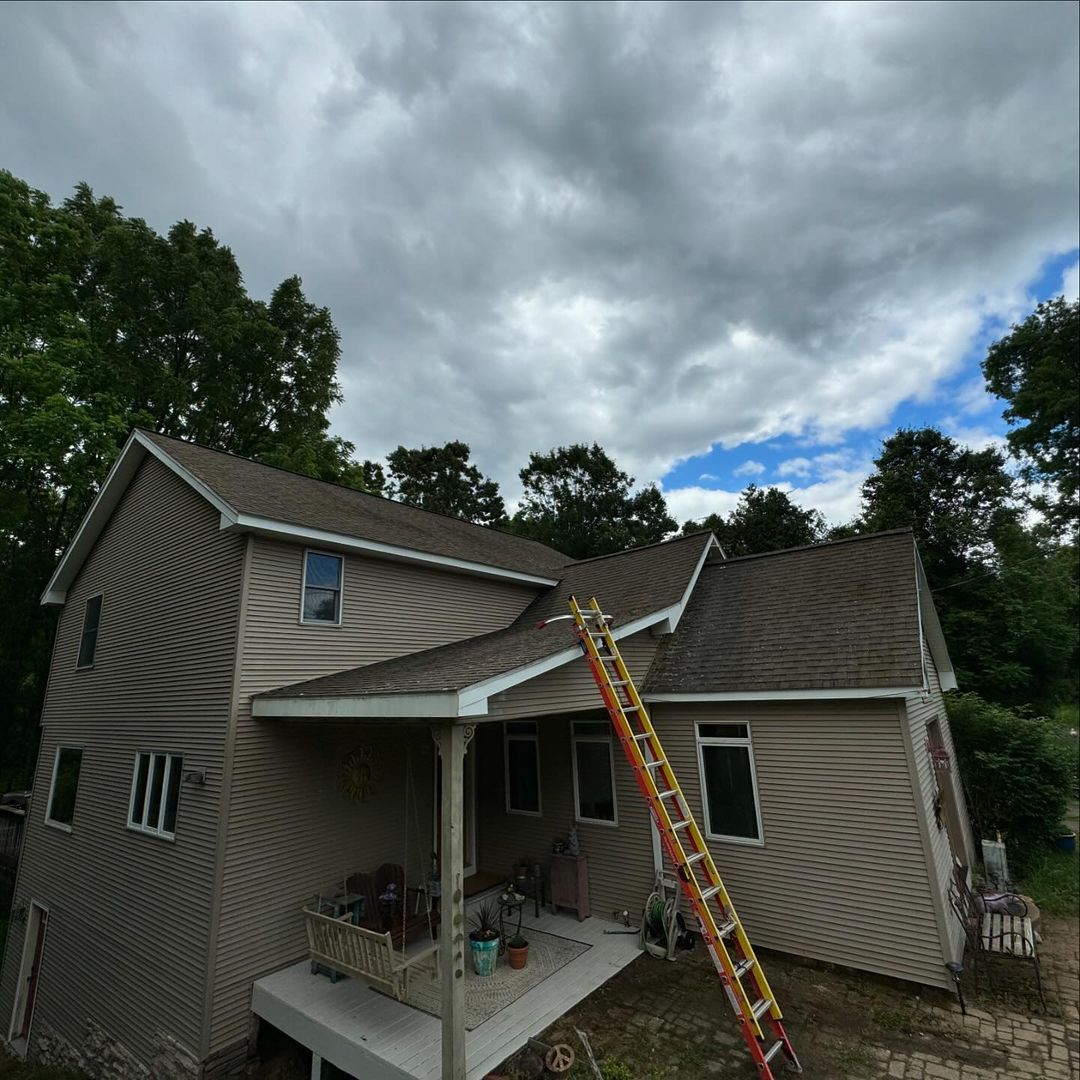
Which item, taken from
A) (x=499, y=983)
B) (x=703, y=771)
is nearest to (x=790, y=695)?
(x=703, y=771)

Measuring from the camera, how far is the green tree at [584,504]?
3339cm

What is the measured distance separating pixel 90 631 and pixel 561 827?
9.49 meters

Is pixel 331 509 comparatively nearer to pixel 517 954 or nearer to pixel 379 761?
pixel 379 761

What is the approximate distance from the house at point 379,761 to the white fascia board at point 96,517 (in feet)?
0.23

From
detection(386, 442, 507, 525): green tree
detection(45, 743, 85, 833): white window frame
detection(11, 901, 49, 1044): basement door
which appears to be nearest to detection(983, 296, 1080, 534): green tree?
detection(386, 442, 507, 525): green tree

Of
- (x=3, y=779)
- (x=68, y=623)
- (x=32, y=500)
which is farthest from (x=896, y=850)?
(x=3, y=779)

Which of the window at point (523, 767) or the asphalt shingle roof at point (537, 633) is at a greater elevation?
the asphalt shingle roof at point (537, 633)

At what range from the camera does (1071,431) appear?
21.6 metres

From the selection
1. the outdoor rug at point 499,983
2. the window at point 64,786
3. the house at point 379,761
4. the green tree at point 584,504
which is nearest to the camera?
the outdoor rug at point 499,983

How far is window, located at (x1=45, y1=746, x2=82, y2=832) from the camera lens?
931cm

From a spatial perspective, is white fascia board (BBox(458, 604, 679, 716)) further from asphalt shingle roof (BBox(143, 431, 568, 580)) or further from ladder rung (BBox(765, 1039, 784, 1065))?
asphalt shingle roof (BBox(143, 431, 568, 580))

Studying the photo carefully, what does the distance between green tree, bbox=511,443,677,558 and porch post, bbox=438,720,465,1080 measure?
28352mm

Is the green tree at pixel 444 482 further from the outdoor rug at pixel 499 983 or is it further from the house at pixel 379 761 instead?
the outdoor rug at pixel 499 983

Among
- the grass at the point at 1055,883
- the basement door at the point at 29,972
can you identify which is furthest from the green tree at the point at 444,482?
the grass at the point at 1055,883
